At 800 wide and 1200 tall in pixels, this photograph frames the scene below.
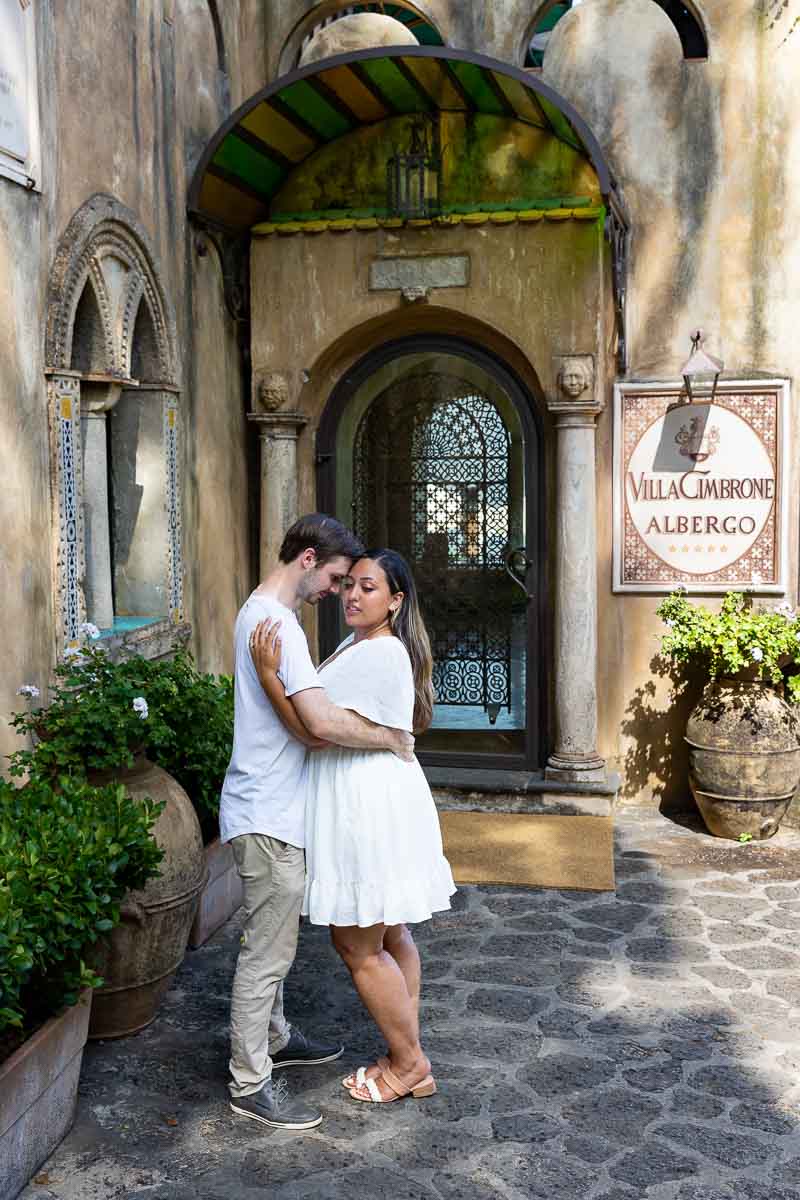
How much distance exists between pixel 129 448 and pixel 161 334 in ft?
2.00

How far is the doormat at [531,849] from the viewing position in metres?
6.47

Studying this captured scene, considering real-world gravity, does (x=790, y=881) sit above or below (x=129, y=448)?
below

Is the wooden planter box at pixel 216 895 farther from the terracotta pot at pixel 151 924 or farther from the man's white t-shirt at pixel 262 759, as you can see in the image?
the man's white t-shirt at pixel 262 759

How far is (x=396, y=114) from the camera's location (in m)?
7.64

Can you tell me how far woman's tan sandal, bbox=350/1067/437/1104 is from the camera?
165 inches

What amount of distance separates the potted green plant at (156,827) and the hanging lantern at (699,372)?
4.01 metres

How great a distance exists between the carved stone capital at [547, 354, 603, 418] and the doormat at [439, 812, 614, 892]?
238 cm

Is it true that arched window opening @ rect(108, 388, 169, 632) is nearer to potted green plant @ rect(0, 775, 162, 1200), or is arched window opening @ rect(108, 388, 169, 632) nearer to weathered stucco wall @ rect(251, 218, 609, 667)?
weathered stucco wall @ rect(251, 218, 609, 667)

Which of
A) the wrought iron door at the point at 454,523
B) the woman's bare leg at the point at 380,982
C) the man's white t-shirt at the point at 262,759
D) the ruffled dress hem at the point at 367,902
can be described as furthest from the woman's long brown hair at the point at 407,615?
the wrought iron door at the point at 454,523

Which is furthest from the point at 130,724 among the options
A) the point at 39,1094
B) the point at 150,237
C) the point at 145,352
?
the point at 150,237

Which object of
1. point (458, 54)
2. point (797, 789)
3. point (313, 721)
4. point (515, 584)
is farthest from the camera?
point (515, 584)

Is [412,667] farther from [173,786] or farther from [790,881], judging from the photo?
[790,881]

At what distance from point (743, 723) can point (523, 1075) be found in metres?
3.24

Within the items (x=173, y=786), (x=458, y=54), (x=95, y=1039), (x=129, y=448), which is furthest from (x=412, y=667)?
(x=458, y=54)
